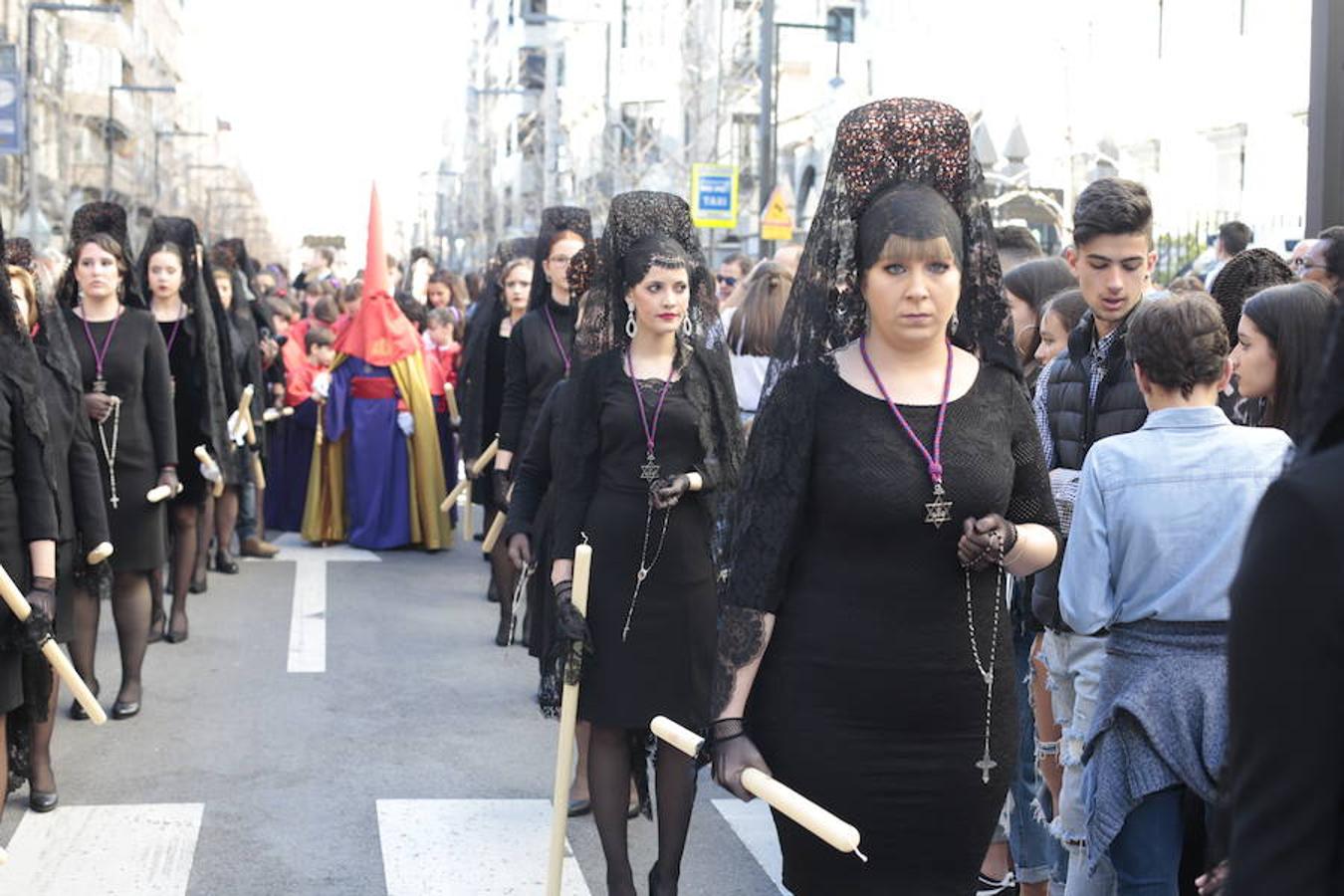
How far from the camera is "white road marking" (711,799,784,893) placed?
6.29 metres

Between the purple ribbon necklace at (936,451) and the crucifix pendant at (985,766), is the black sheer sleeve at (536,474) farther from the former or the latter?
the crucifix pendant at (985,766)

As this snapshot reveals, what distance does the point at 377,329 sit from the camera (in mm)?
14336

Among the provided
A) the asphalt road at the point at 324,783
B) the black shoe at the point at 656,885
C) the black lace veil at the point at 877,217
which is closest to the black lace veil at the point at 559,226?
the asphalt road at the point at 324,783

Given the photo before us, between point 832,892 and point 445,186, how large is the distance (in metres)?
113

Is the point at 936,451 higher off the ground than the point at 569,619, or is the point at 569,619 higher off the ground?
the point at 936,451

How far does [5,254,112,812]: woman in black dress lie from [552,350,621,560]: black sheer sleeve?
1768 millimetres

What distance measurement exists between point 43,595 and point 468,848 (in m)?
1.62

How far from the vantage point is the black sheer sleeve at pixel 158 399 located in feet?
27.6

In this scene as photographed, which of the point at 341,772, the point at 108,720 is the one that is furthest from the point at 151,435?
the point at 341,772

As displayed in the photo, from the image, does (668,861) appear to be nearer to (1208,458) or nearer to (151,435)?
(1208,458)

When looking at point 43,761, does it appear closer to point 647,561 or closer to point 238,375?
point 647,561

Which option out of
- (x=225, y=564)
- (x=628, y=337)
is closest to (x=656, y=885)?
(x=628, y=337)

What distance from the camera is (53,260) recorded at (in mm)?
14195

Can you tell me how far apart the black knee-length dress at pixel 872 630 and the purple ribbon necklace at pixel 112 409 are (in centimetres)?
515
